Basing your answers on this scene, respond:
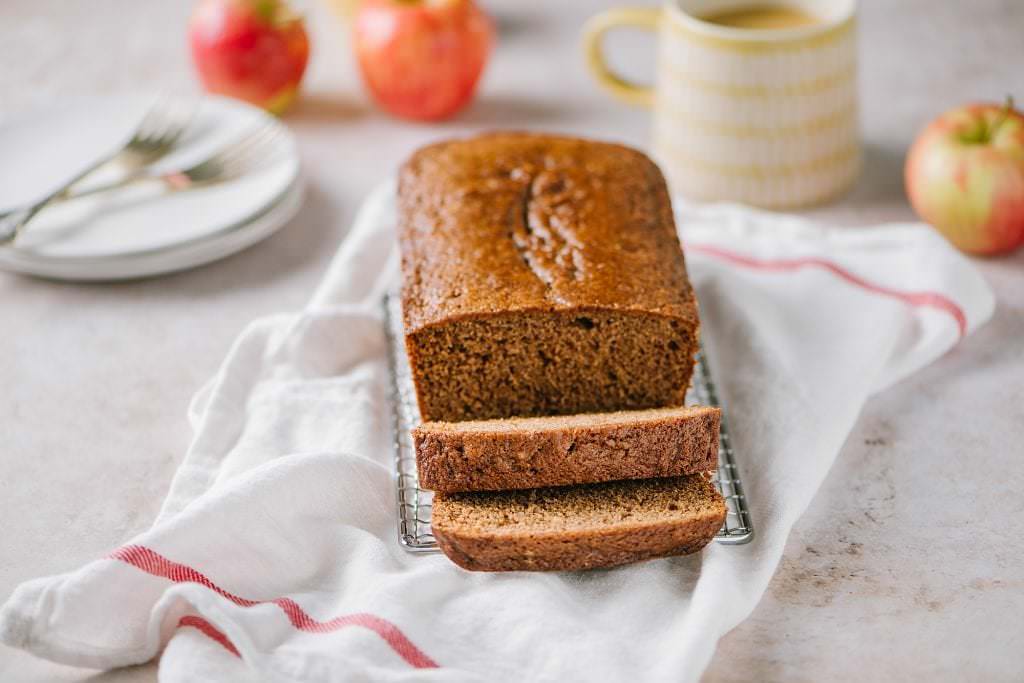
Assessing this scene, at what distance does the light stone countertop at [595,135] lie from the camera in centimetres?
212

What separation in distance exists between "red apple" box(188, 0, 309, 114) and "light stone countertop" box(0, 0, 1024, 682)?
0.57 feet

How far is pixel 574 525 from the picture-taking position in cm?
214

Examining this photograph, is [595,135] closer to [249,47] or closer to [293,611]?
[249,47]

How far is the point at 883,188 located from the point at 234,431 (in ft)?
6.61

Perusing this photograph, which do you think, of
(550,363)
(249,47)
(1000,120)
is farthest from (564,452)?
(249,47)

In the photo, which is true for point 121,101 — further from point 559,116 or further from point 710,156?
point 710,156

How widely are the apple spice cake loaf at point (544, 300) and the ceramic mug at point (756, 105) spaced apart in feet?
2.14

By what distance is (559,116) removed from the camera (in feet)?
12.9

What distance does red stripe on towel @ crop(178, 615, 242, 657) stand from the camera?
2.00m

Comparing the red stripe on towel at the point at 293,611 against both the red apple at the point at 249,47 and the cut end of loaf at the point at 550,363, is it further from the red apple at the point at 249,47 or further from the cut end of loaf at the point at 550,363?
the red apple at the point at 249,47

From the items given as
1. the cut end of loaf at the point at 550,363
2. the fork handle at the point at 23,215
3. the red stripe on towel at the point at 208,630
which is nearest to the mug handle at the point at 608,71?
the cut end of loaf at the point at 550,363

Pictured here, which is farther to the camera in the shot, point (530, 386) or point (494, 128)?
point (494, 128)

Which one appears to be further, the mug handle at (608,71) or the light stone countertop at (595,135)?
the mug handle at (608,71)

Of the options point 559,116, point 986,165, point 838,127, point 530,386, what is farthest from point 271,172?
point 986,165
